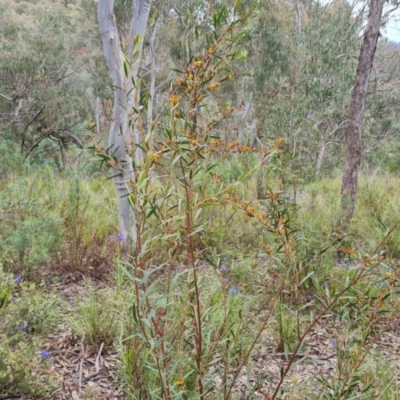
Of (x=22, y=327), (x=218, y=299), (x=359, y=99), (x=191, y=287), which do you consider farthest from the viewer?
(x=359, y=99)

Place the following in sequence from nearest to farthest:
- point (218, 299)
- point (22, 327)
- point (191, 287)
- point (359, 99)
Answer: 1. point (191, 287)
2. point (22, 327)
3. point (218, 299)
4. point (359, 99)

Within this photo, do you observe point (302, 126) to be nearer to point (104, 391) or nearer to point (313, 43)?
point (313, 43)

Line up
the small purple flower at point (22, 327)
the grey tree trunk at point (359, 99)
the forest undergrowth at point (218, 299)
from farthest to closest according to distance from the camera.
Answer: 1. the grey tree trunk at point (359, 99)
2. the small purple flower at point (22, 327)
3. the forest undergrowth at point (218, 299)

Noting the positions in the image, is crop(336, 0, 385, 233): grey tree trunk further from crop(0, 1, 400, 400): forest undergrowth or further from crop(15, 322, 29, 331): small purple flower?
crop(15, 322, 29, 331): small purple flower

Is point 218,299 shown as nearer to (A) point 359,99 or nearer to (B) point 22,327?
(B) point 22,327

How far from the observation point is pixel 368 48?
4711 millimetres

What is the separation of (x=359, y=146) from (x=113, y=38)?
3.16 m

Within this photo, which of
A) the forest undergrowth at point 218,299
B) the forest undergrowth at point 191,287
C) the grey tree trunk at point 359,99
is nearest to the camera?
the forest undergrowth at point 191,287

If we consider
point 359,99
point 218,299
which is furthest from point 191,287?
point 359,99

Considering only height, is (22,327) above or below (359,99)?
below

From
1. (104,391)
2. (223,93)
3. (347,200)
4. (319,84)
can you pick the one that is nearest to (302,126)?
(319,84)

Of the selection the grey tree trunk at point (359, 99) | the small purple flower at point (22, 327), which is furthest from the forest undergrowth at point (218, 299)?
the grey tree trunk at point (359, 99)

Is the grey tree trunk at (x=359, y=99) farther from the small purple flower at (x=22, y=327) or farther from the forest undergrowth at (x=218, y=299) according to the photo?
the small purple flower at (x=22, y=327)

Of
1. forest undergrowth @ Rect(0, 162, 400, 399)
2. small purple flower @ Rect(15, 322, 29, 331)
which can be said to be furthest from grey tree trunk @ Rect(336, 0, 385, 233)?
small purple flower @ Rect(15, 322, 29, 331)
